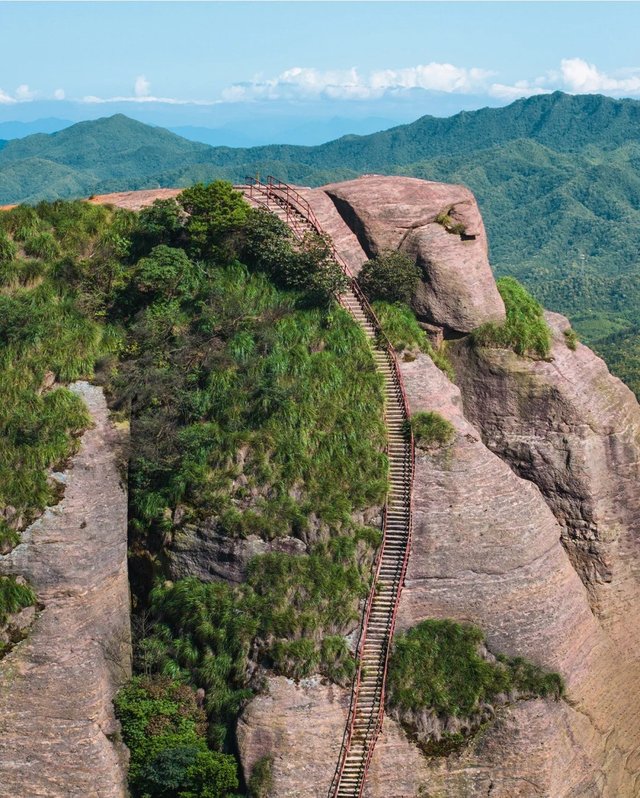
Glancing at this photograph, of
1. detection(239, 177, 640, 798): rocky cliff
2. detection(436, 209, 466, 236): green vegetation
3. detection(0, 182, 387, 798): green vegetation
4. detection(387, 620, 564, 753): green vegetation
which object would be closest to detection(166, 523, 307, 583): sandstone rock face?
detection(0, 182, 387, 798): green vegetation

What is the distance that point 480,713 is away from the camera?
1189 inches

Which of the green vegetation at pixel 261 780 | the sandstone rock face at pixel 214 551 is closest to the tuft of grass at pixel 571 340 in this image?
the sandstone rock face at pixel 214 551

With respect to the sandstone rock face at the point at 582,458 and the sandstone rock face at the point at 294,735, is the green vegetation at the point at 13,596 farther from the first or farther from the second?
the sandstone rock face at the point at 582,458

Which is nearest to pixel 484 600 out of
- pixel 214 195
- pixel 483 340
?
pixel 483 340

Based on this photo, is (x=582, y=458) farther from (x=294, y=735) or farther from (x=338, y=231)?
(x=294, y=735)

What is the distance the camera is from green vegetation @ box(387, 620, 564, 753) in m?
29.9

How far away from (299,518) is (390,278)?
11.5m

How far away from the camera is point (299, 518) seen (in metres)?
31.1

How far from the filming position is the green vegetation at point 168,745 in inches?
1124

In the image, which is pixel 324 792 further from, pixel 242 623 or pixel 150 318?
pixel 150 318

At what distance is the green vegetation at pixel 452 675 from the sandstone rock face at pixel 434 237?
13.4 meters

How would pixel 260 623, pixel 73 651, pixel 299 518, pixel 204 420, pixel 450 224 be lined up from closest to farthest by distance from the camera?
pixel 73 651, pixel 260 623, pixel 299 518, pixel 204 420, pixel 450 224

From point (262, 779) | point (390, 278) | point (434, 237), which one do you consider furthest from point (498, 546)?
point (434, 237)

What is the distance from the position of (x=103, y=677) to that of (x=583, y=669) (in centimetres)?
1605
